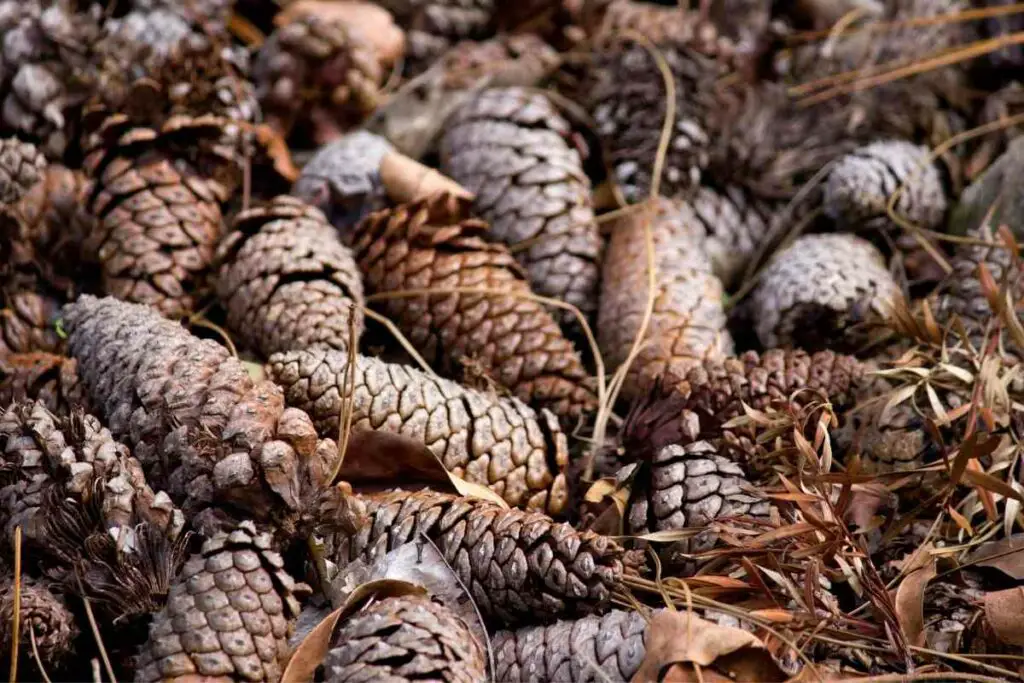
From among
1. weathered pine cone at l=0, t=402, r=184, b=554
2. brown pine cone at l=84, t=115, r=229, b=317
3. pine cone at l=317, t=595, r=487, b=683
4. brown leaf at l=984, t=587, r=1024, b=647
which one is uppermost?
brown pine cone at l=84, t=115, r=229, b=317

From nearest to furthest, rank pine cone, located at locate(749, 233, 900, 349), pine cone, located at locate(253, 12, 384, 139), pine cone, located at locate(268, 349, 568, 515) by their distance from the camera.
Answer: pine cone, located at locate(268, 349, 568, 515)
pine cone, located at locate(749, 233, 900, 349)
pine cone, located at locate(253, 12, 384, 139)

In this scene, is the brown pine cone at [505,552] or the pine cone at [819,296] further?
the pine cone at [819,296]

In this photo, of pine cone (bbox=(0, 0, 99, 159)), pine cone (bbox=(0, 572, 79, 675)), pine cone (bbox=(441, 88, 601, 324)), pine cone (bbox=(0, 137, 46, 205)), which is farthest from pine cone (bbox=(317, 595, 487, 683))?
pine cone (bbox=(0, 0, 99, 159))

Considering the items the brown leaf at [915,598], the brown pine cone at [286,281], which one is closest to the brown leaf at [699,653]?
the brown leaf at [915,598]

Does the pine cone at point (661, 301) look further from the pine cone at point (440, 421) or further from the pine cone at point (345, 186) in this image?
the pine cone at point (345, 186)

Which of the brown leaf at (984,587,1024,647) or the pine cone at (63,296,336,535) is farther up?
the pine cone at (63,296,336,535)

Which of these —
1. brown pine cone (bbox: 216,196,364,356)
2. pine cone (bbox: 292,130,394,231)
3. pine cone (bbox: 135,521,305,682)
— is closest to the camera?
pine cone (bbox: 135,521,305,682)

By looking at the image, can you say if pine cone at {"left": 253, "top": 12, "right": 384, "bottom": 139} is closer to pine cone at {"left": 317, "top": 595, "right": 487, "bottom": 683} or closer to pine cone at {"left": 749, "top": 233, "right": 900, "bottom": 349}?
pine cone at {"left": 749, "top": 233, "right": 900, "bottom": 349}

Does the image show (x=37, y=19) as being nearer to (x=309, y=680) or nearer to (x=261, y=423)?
(x=261, y=423)

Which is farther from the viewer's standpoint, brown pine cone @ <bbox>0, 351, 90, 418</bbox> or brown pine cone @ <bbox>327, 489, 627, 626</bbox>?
brown pine cone @ <bbox>0, 351, 90, 418</bbox>
